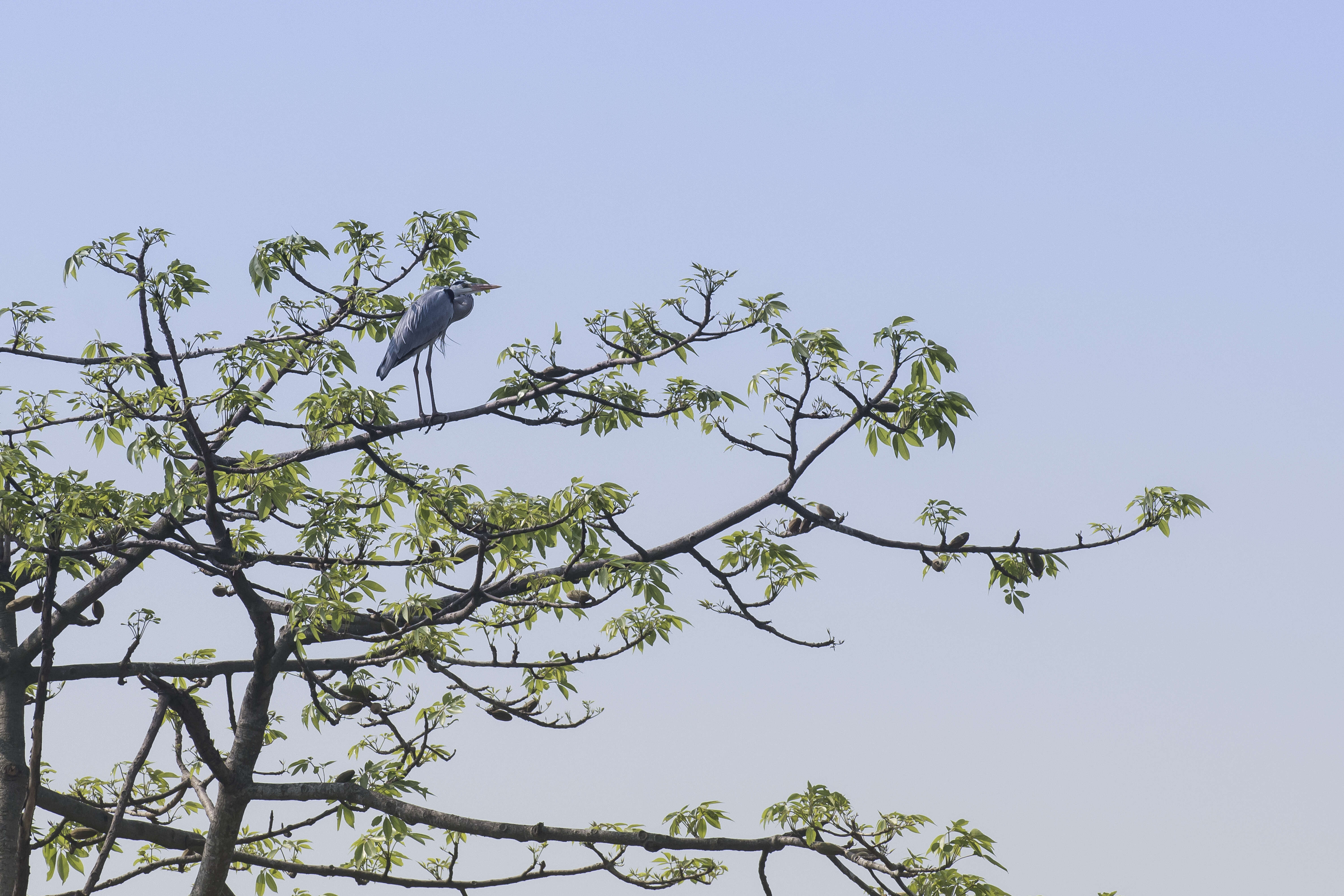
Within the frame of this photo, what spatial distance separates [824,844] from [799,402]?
2.48 meters

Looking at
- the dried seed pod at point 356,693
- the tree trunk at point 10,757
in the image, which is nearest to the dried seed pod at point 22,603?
the tree trunk at point 10,757

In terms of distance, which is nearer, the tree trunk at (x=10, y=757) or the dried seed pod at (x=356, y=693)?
the dried seed pod at (x=356, y=693)

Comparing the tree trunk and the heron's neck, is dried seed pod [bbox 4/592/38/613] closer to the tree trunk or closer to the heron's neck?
the tree trunk

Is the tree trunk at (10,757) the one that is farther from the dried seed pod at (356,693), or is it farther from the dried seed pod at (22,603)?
the dried seed pod at (356,693)

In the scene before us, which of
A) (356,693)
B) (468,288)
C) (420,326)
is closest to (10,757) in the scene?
(356,693)

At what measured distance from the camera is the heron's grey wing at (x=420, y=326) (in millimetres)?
9031

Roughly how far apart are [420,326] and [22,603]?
3393 millimetres

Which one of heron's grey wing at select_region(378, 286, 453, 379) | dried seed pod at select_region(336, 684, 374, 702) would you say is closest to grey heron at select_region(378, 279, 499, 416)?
Result: heron's grey wing at select_region(378, 286, 453, 379)

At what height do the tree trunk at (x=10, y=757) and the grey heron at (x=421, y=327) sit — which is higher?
the grey heron at (x=421, y=327)

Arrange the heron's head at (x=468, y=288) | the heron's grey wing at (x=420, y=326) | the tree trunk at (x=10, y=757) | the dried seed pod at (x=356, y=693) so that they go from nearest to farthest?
1. the dried seed pod at (x=356, y=693)
2. the tree trunk at (x=10, y=757)
3. the heron's grey wing at (x=420, y=326)
4. the heron's head at (x=468, y=288)

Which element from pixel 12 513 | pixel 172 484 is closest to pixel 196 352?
pixel 172 484

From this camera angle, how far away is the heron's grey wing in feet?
29.6

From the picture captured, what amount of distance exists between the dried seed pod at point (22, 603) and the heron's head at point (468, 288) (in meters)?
3.80

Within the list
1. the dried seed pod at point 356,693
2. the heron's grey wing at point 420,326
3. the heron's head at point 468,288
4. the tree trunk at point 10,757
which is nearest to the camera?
the dried seed pod at point 356,693
